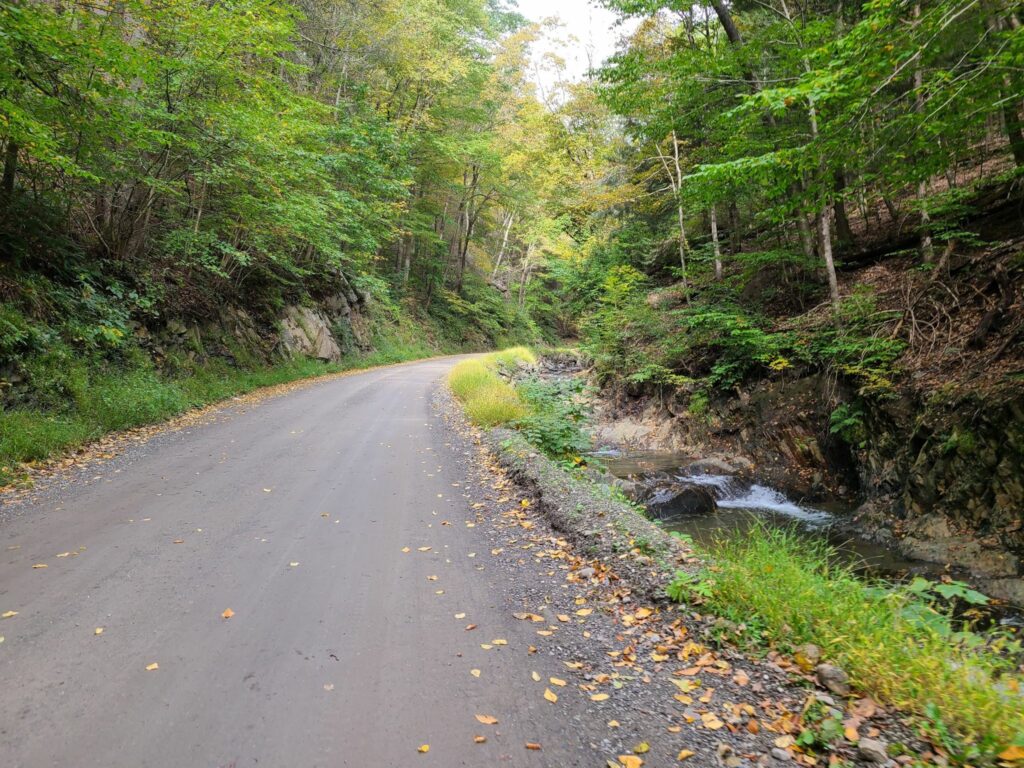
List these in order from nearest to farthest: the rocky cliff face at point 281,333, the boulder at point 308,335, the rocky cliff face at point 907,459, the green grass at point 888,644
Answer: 1. the green grass at point 888,644
2. the rocky cliff face at point 907,459
3. the rocky cliff face at point 281,333
4. the boulder at point 308,335

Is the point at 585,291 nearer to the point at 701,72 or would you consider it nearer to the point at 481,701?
the point at 701,72

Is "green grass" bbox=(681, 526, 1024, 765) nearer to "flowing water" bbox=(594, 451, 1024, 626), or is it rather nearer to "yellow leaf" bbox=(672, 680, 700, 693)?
"yellow leaf" bbox=(672, 680, 700, 693)

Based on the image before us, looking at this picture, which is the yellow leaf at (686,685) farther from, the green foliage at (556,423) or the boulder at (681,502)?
the green foliage at (556,423)

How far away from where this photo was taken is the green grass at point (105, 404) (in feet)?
23.7

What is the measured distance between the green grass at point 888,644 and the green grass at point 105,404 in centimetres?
832

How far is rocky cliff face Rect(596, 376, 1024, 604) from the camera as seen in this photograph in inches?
244

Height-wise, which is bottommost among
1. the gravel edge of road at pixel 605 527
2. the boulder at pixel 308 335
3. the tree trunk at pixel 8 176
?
the gravel edge of road at pixel 605 527

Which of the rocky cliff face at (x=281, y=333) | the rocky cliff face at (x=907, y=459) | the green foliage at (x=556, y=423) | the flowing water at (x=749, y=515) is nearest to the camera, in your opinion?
the rocky cliff face at (x=907, y=459)

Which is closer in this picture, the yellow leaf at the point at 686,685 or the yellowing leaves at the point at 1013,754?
the yellowing leaves at the point at 1013,754

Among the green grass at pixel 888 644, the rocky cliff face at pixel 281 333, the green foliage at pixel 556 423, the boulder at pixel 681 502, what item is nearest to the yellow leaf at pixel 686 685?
the green grass at pixel 888 644

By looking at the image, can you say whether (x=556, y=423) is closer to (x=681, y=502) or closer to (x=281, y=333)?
(x=681, y=502)

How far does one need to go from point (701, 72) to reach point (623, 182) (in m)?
8.98

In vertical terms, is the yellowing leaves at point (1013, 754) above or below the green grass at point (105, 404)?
below

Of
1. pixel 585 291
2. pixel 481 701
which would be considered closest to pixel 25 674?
pixel 481 701
